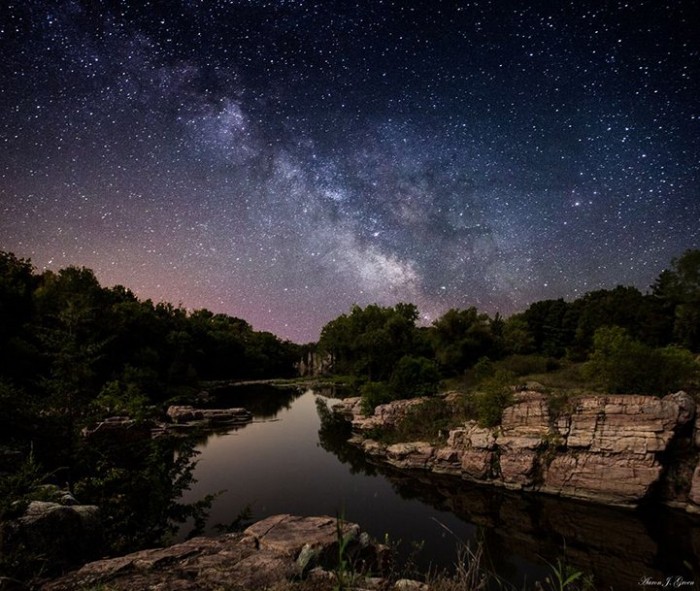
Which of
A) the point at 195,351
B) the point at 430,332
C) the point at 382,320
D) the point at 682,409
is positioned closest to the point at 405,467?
the point at 682,409

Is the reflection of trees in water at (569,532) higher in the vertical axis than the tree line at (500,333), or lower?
lower

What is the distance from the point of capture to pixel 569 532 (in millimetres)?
14312

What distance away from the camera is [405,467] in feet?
73.0

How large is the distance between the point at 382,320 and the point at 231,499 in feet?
169

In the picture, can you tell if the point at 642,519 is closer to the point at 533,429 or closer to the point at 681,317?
the point at 533,429

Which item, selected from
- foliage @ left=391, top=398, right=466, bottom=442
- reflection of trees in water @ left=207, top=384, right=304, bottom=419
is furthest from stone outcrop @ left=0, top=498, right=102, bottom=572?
reflection of trees in water @ left=207, top=384, right=304, bottom=419

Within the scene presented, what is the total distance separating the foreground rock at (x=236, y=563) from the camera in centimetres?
528

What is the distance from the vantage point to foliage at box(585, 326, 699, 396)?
19.4m

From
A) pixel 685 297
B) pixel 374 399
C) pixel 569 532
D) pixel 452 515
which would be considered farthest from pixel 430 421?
pixel 685 297

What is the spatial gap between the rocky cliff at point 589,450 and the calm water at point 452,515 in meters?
0.90

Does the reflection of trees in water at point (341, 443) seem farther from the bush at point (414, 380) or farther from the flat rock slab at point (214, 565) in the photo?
the flat rock slab at point (214, 565)

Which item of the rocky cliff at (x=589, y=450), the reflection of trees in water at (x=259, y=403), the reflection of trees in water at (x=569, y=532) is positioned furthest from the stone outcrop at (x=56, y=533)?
the reflection of trees in water at (x=259, y=403)

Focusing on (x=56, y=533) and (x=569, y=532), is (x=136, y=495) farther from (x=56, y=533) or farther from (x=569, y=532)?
(x=569, y=532)

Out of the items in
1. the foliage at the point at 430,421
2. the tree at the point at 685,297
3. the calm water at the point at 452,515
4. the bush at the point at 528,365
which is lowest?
the calm water at the point at 452,515
